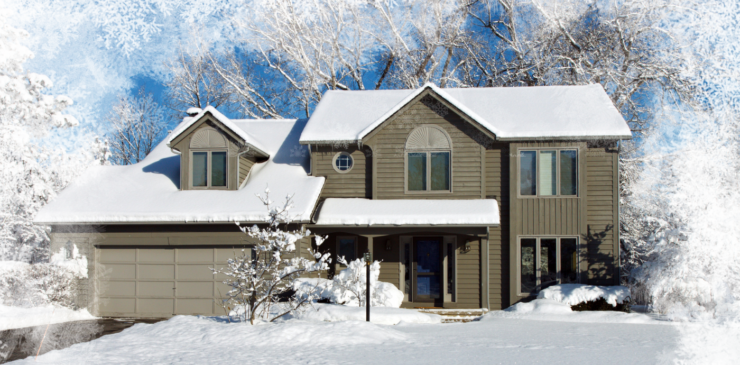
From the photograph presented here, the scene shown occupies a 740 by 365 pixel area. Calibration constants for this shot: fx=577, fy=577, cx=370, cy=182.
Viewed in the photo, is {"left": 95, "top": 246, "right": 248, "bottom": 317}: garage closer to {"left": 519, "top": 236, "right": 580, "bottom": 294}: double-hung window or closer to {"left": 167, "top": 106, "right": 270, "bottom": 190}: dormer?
{"left": 167, "top": 106, "right": 270, "bottom": 190}: dormer

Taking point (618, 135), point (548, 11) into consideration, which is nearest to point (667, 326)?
point (618, 135)

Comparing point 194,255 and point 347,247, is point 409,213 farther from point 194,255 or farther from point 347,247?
point 194,255

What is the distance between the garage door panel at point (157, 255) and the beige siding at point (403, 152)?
520 centimetres

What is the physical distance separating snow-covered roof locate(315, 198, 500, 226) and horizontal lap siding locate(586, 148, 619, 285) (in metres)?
2.43

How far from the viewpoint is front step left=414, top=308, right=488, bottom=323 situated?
1270cm

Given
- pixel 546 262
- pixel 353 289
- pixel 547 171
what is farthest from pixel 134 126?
pixel 546 262

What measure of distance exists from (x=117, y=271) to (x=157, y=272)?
3.20ft

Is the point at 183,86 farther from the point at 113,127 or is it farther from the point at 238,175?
the point at 238,175

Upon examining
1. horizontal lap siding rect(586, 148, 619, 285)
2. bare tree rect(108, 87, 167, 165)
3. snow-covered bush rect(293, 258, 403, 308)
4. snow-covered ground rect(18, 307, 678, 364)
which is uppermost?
bare tree rect(108, 87, 167, 165)

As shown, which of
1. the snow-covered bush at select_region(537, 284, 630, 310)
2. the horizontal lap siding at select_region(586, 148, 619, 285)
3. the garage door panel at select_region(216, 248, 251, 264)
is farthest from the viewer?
the horizontal lap siding at select_region(586, 148, 619, 285)

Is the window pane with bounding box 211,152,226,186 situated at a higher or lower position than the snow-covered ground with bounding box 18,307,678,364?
higher

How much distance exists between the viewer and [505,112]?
15102 millimetres

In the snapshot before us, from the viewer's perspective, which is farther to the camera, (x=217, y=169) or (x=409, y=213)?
(x=217, y=169)

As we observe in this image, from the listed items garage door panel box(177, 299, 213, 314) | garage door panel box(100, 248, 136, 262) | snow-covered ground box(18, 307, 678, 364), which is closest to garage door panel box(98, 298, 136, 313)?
garage door panel box(100, 248, 136, 262)
